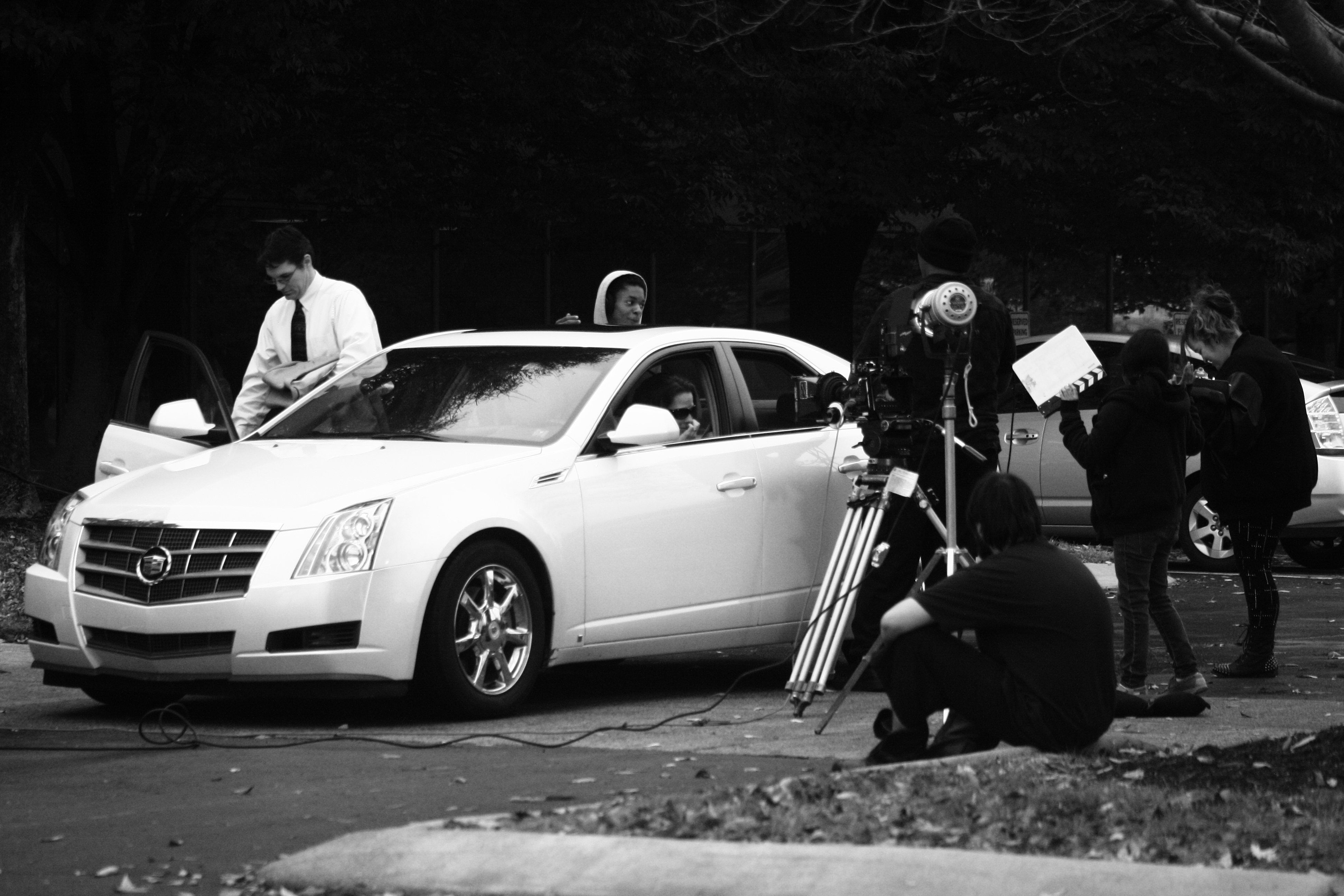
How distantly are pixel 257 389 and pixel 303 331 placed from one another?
1.14 ft

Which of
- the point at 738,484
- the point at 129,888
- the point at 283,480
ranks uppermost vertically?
the point at 283,480

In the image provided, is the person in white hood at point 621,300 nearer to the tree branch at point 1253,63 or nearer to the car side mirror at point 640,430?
the car side mirror at point 640,430

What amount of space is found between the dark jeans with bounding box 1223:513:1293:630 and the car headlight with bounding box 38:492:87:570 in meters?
5.23

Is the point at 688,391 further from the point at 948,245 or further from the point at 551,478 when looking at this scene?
the point at 948,245

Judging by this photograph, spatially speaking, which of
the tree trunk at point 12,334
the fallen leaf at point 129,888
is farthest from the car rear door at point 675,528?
the tree trunk at point 12,334

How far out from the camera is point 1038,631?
6.59m

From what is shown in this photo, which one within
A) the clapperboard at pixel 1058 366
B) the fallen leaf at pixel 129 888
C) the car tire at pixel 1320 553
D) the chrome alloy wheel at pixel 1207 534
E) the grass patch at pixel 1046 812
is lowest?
the car tire at pixel 1320 553

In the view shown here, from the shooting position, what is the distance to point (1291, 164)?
2073cm

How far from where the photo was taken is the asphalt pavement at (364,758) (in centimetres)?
589

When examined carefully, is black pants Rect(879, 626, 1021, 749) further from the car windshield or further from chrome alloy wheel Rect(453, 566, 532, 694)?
the car windshield

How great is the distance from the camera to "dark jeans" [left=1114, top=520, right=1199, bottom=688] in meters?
8.95

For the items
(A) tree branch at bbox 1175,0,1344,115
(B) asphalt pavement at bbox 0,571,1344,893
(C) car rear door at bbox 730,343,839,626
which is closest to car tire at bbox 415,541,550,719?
(B) asphalt pavement at bbox 0,571,1344,893

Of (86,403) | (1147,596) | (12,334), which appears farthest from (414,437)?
(86,403)

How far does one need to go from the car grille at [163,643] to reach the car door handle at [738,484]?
7.50 ft
